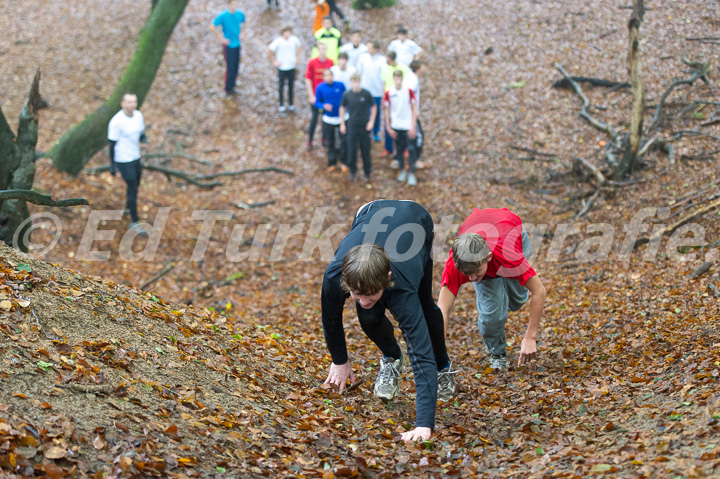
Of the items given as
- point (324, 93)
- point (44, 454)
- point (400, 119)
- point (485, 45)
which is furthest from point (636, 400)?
point (485, 45)

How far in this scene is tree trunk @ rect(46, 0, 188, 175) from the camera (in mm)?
10398

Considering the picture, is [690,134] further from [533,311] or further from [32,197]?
[32,197]

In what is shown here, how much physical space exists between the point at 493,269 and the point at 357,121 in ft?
23.2

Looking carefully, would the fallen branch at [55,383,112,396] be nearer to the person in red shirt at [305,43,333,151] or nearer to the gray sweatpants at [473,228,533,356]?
the gray sweatpants at [473,228,533,356]

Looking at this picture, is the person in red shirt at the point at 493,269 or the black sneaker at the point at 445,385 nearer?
the person in red shirt at the point at 493,269

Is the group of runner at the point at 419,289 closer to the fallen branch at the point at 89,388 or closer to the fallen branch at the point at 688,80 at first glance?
the fallen branch at the point at 89,388

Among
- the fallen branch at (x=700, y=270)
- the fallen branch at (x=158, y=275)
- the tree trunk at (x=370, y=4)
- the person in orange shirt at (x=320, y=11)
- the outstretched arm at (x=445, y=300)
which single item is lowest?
the fallen branch at (x=158, y=275)

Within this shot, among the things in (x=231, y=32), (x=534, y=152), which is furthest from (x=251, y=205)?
(x=534, y=152)

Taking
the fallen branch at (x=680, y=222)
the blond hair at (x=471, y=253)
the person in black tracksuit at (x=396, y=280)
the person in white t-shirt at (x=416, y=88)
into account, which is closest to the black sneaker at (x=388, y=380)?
the person in black tracksuit at (x=396, y=280)

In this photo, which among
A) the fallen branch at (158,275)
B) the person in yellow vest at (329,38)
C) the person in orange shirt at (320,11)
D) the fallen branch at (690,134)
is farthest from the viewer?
the person in orange shirt at (320,11)

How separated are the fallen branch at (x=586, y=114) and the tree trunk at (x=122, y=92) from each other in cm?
828

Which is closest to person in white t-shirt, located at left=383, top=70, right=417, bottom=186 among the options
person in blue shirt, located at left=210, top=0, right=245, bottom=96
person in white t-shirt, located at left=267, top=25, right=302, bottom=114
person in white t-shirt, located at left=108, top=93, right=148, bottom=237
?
person in white t-shirt, located at left=267, top=25, right=302, bottom=114

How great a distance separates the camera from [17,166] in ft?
24.2

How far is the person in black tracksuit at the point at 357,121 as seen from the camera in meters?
10.9
